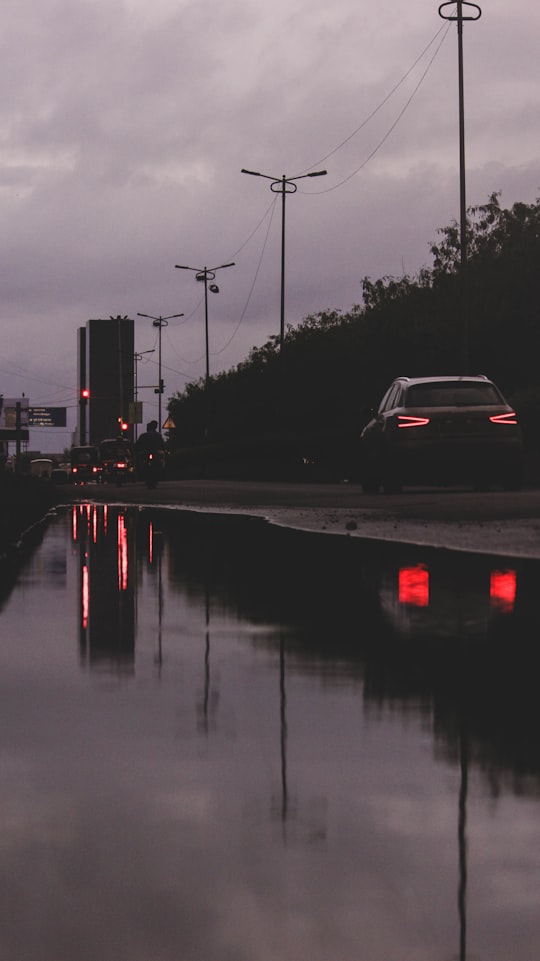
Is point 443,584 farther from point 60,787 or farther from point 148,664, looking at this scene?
point 60,787

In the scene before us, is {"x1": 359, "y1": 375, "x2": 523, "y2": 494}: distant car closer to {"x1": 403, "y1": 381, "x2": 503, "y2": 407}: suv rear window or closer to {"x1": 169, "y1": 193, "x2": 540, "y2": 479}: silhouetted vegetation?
{"x1": 403, "y1": 381, "x2": 503, "y2": 407}: suv rear window

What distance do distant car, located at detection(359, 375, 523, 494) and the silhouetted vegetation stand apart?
15.7 m

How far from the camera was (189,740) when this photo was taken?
17.5 ft

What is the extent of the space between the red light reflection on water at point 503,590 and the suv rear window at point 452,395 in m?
12.5

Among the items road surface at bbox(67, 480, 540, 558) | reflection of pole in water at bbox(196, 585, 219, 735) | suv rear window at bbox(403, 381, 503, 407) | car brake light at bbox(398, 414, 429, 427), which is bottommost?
reflection of pole in water at bbox(196, 585, 219, 735)

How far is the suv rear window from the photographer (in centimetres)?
2344

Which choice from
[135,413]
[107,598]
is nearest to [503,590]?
[107,598]

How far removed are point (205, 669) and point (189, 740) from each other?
155cm

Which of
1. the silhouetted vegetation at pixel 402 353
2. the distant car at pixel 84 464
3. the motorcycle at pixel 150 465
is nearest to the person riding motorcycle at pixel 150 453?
the motorcycle at pixel 150 465

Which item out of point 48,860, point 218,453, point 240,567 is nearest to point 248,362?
point 218,453

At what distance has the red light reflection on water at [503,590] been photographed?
29.4ft

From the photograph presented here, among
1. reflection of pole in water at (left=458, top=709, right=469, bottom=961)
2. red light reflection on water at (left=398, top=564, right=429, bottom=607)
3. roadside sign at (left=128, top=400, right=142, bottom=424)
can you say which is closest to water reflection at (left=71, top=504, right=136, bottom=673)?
red light reflection on water at (left=398, top=564, right=429, bottom=607)

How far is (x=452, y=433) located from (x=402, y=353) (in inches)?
2082

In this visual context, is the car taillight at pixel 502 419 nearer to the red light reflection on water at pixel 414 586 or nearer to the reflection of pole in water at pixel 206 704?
the red light reflection on water at pixel 414 586
